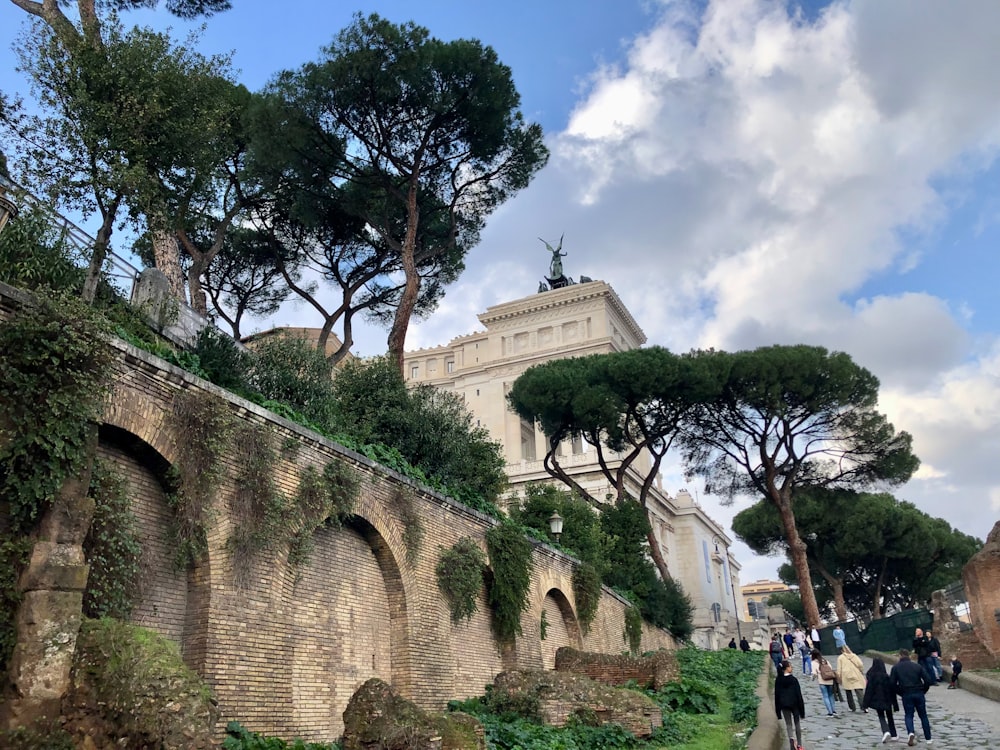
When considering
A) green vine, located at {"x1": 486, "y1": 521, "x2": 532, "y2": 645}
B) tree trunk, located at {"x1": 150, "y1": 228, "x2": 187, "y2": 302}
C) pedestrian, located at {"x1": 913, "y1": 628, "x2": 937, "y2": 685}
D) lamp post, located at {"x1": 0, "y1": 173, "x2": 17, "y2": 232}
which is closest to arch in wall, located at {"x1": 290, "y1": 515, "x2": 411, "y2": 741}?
green vine, located at {"x1": 486, "y1": 521, "x2": 532, "y2": 645}

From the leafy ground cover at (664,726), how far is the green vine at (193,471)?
13.9ft

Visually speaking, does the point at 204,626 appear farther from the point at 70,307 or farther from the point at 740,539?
the point at 740,539

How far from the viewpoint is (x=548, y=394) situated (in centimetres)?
3381

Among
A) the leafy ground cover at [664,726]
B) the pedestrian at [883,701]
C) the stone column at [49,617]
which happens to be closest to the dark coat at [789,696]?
the leafy ground cover at [664,726]

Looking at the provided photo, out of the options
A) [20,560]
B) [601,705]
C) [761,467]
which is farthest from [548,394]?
[20,560]

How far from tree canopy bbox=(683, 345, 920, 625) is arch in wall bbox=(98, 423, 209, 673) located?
1098 inches

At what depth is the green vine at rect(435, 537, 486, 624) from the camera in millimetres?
12602

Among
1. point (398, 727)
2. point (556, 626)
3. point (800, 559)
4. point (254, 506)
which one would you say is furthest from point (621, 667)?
point (800, 559)

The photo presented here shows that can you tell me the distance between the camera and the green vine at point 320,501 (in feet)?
30.5

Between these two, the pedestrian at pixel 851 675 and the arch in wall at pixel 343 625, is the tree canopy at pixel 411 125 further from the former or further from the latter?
the pedestrian at pixel 851 675

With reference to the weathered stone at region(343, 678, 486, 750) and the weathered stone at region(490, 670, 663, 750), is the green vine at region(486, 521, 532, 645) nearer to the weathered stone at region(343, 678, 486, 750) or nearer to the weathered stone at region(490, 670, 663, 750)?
the weathered stone at region(490, 670, 663, 750)

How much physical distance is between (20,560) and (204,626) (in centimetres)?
208

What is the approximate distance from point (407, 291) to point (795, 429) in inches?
831

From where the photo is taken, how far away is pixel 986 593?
18.4 metres
